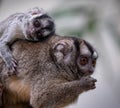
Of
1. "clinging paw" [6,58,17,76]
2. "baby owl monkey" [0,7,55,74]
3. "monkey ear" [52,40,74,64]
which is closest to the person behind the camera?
"clinging paw" [6,58,17,76]

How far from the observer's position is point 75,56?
30.8 ft

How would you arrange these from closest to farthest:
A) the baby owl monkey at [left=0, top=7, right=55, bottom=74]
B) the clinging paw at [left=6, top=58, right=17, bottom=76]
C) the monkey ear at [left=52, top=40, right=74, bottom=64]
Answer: the clinging paw at [left=6, top=58, right=17, bottom=76] < the baby owl monkey at [left=0, top=7, right=55, bottom=74] < the monkey ear at [left=52, top=40, right=74, bottom=64]

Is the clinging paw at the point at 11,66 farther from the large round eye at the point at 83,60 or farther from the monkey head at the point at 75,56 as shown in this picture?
the large round eye at the point at 83,60

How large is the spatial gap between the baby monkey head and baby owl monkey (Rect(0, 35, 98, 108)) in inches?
5.2

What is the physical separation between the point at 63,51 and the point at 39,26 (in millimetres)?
333

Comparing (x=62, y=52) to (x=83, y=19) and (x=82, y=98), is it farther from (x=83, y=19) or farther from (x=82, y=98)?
(x=82, y=98)

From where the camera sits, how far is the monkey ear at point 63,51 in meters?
9.34

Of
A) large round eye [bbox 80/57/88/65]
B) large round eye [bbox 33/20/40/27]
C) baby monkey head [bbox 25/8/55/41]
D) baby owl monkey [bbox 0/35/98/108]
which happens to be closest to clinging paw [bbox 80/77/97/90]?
baby owl monkey [bbox 0/35/98/108]

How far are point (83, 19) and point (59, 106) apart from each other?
0.95 meters

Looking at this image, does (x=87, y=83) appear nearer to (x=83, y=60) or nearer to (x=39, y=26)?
(x=83, y=60)

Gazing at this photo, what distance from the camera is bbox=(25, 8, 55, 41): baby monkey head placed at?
9273 mm

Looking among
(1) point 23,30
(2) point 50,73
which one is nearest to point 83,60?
(2) point 50,73

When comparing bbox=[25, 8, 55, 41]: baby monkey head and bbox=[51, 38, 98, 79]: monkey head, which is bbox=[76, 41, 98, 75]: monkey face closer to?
bbox=[51, 38, 98, 79]: monkey head

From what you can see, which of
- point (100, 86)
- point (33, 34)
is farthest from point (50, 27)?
point (100, 86)
